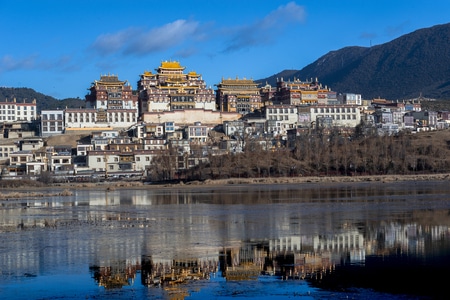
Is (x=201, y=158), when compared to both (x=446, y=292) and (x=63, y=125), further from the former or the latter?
(x=446, y=292)

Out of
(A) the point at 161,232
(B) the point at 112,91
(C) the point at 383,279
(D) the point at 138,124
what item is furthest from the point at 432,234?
(B) the point at 112,91

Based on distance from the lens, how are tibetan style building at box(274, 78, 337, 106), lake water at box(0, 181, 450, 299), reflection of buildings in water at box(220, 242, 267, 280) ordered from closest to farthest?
lake water at box(0, 181, 450, 299)
reflection of buildings in water at box(220, 242, 267, 280)
tibetan style building at box(274, 78, 337, 106)

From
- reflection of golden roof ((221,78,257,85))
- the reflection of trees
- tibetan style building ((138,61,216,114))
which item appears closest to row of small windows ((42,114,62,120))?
tibetan style building ((138,61,216,114))

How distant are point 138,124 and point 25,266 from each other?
250 ft

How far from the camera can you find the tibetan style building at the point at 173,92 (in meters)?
103

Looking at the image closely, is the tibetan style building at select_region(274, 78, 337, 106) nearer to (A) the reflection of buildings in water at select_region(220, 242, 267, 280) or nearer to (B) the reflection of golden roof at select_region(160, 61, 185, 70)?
(B) the reflection of golden roof at select_region(160, 61, 185, 70)

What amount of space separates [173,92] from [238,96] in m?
9.52

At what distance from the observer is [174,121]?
330 feet

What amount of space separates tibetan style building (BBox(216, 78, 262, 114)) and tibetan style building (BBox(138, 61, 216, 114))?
2.42 meters

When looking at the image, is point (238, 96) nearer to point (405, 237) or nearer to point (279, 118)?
point (279, 118)

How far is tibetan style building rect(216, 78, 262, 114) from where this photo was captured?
4195 inches

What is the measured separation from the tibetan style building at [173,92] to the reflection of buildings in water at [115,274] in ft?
266

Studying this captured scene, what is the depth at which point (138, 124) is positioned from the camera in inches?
3831

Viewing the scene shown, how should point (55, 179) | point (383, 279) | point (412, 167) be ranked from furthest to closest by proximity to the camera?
point (55, 179) → point (412, 167) → point (383, 279)
